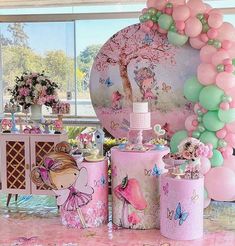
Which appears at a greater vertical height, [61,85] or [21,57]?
[21,57]

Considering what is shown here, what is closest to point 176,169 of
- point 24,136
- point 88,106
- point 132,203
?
point 132,203

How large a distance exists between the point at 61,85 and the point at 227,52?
11.1ft

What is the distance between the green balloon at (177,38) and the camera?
4.35m

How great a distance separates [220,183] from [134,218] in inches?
33.5

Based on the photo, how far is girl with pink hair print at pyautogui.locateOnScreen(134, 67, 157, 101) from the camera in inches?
188

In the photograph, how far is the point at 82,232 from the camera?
3.92 m

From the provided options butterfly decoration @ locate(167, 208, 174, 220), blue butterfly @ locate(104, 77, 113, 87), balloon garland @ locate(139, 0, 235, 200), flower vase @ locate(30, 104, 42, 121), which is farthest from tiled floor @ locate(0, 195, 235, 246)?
blue butterfly @ locate(104, 77, 113, 87)

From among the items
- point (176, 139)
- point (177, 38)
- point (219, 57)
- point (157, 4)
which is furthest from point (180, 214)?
point (157, 4)

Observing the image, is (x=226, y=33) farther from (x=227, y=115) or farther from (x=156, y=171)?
(x=156, y=171)

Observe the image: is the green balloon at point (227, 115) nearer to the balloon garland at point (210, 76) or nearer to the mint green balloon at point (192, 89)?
the balloon garland at point (210, 76)

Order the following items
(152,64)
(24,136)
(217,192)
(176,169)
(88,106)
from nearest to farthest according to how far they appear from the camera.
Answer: (176,169)
(217,192)
(24,136)
(152,64)
(88,106)

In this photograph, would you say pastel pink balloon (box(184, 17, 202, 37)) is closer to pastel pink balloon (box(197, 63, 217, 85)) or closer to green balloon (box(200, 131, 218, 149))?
pastel pink balloon (box(197, 63, 217, 85))

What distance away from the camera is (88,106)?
6836 millimetres

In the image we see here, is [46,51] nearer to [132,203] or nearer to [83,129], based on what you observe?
[83,129]
